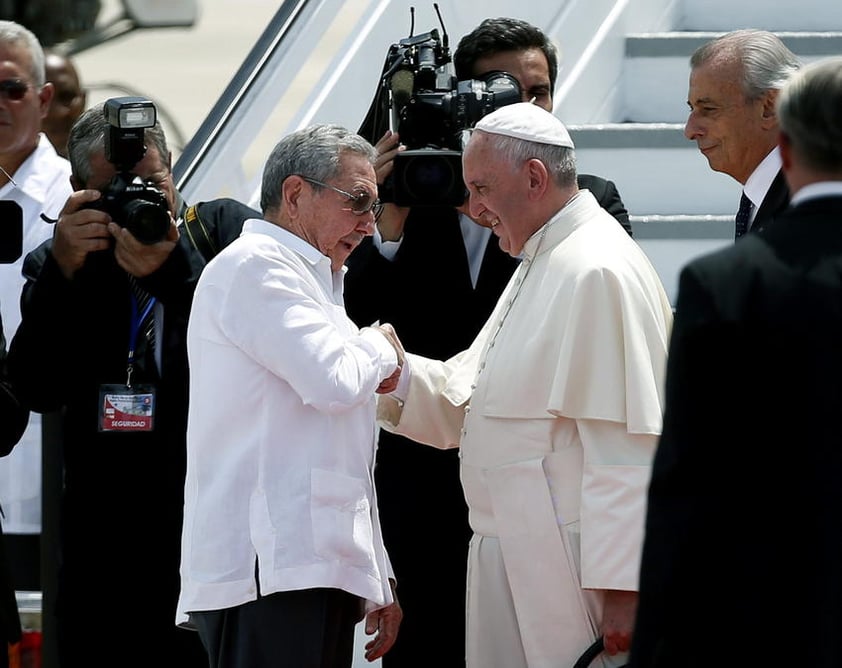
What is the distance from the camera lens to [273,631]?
3086 millimetres

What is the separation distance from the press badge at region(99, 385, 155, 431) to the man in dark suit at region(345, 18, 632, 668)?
1.92 ft

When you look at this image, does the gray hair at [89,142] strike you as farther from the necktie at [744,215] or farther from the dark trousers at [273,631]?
the necktie at [744,215]

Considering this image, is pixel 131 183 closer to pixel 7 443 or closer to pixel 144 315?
pixel 144 315

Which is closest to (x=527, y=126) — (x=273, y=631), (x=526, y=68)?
(x=526, y=68)

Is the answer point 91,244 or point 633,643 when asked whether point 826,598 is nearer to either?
point 633,643

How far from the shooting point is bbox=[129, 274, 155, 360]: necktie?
3604 millimetres

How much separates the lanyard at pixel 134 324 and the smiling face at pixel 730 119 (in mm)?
1282

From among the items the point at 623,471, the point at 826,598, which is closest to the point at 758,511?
the point at 826,598

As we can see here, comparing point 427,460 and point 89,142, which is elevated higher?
point 89,142

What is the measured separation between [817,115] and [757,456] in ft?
1.55

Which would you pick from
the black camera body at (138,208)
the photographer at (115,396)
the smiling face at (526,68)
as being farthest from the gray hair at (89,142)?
the smiling face at (526,68)

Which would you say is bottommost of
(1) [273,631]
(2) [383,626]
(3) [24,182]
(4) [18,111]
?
(2) [383,626]

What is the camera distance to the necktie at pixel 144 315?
3604mm

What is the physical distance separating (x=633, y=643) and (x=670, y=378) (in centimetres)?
37
